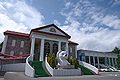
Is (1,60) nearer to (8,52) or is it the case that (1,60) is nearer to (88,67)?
(8,52)

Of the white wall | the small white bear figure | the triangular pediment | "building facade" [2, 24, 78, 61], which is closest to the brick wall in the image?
"building facade" [2, 24, 78, 61]

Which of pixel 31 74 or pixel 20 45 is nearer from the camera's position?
pixel 31 74

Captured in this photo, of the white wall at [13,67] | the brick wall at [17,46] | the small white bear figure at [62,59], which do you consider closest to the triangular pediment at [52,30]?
the brick wall at [17,46]

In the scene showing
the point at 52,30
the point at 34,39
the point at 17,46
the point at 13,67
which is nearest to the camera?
the point at 13,67

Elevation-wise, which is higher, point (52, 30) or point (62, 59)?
point (52, 30)

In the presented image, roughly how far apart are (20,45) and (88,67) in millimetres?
17262

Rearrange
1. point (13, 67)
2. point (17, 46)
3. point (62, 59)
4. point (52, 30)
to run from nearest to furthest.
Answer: point (62, 59) → point (13, 67) → point (52, 30) → point (17, 46)

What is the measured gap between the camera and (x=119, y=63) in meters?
40.6

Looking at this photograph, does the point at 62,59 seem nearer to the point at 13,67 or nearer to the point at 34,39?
the point at 34,39

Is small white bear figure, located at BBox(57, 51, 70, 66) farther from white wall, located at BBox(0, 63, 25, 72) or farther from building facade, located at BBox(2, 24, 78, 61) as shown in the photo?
white wall, located at BBox(0, 63, 25, 72)

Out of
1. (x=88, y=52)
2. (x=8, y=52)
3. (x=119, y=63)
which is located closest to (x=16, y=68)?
(x=8, y=52)

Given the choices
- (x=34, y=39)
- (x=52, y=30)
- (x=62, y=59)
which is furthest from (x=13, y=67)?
(x=52, y=30)

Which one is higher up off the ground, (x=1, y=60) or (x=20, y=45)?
(x=20, y=45)

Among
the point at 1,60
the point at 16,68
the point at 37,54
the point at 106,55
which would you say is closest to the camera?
the point at 16,68
